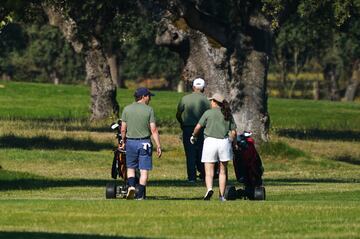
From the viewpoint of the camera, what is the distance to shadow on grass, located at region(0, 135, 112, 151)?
39.9 m

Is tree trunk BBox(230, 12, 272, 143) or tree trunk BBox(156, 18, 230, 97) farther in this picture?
tree trunk BBox(230, 12, 272, 143)

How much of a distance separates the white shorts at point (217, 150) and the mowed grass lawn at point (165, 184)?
88 cm

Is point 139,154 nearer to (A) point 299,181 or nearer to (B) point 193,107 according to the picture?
(B) point 193,107

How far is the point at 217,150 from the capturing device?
23.1 metres

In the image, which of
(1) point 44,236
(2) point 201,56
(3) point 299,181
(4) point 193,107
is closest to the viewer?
(1) point 44,236

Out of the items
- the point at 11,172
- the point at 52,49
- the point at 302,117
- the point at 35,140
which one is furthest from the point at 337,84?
the point at 11,172

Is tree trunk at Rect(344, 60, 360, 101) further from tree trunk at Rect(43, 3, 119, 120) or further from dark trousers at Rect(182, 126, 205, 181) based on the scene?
dark trousers at Rect(182, 126, 205, 181)

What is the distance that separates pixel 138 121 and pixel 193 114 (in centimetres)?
502

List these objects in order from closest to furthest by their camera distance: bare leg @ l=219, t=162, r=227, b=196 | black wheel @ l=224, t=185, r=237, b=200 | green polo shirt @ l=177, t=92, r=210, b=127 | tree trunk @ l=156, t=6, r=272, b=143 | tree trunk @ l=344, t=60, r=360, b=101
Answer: black wheel @ l=224, t=185, r=237, b=200, bare leg @ l=219, t=162, r=227, b=196, green polo shirt @ l=177, t=92, r=210, b=127, tree trunk @ l=156, t=6, r=272, b=143, tree trunk @ l=344, t=60, r=360, b=101

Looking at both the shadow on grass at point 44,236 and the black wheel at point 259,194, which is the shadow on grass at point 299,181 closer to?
the black wheel at point 259,194

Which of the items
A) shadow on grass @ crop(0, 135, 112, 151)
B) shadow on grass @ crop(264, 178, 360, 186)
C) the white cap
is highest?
the white cap

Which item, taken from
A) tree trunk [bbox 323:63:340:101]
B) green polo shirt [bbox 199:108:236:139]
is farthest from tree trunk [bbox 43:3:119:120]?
tree trunk [bbox 323:63:340:101]

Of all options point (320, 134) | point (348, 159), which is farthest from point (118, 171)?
point (320, 134)

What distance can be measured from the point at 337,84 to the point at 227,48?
233ft
